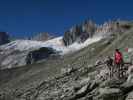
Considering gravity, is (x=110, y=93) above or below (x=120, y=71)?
below

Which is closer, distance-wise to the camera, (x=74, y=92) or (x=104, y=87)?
(x=104, y=87)

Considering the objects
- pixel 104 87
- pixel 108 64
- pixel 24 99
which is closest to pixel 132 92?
pixel 104 87

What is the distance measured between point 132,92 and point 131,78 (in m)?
3.49

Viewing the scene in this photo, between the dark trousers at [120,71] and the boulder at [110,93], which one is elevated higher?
the dark trousers at [120,71]

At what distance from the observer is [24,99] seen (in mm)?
62031

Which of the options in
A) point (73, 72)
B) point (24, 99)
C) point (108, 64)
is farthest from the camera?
point (73, 72)

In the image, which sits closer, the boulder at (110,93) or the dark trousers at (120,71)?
the boulder at (110,93)

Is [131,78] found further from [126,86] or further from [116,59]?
[116,59]

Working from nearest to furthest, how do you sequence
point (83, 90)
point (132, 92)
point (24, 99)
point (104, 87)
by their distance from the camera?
point (132, 92) < point (104, 87) < point (83, 90) < point (24, 99)

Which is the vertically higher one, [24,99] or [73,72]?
[73,72]

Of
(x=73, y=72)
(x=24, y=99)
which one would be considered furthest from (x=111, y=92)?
(x=73, y=72)

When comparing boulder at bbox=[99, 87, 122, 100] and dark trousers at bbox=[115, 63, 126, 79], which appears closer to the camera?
boulder at bbox=[99, 87, 122, 100]

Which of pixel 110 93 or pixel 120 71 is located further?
pixel 120 71

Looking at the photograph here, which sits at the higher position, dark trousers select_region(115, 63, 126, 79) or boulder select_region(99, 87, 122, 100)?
dark trousers select_region(115, 63, 126, 79)
